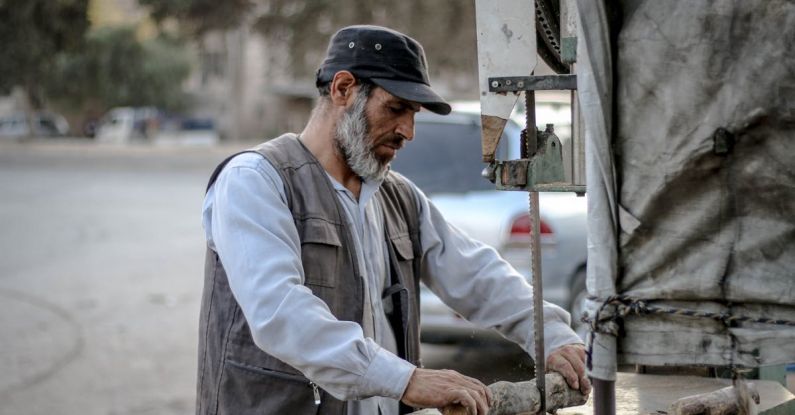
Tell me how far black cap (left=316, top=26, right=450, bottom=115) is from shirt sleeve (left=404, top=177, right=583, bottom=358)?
1.47ft

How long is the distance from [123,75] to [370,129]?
4439cm

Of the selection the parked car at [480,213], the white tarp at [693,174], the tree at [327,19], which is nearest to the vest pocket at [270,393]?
the white tarp at [693,174]

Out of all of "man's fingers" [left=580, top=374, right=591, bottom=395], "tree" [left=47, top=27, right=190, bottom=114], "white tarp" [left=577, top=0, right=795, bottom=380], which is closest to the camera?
"white tarp" [left=577, top=0, right=795, bottom=380]

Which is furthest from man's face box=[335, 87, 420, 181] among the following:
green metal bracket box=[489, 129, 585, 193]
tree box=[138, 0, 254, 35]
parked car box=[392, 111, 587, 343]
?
tree box=[138, 0, 254, 35]

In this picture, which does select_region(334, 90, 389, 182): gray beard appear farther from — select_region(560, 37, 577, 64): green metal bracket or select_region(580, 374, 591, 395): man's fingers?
select_region(580, 374, 591, 395): man's fingers

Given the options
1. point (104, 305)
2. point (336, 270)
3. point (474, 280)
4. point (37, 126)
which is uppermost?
point (37, 126)

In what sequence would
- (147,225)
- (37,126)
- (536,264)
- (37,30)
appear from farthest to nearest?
1. (37,126)
2. (37,30)
3. (147,225)
4. (536,264)

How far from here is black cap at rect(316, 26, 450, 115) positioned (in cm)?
247

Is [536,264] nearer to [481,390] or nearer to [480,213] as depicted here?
[481,390]

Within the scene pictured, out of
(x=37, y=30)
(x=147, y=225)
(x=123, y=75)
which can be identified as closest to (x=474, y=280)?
(x=147, y=225)

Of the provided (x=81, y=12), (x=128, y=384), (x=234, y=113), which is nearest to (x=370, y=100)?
(x=128, y=384)

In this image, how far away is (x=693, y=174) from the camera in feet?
5.81

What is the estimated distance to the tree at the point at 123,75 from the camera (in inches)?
1703

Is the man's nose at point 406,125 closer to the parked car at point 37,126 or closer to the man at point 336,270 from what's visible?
the man at point 336,270
